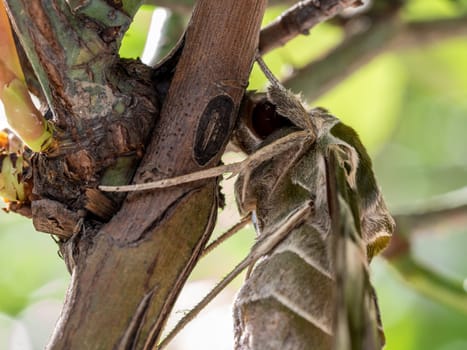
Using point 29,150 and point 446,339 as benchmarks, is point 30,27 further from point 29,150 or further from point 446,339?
point 446,339

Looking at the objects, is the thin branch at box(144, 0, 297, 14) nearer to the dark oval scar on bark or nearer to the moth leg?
the dark oval scar on bark

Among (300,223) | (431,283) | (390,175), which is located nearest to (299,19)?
(300,223)

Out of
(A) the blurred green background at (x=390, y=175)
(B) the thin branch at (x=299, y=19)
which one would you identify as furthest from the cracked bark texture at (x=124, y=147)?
(A) the blurred green background at (x=390, y=175)

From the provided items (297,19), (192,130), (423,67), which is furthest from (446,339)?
(192,130)

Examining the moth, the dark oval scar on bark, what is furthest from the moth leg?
the dark oval scar on bark

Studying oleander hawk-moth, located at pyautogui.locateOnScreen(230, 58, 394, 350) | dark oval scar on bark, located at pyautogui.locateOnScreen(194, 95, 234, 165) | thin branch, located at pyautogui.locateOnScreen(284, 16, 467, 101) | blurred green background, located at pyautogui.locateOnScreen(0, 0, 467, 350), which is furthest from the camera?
blurred green background, located at pyautogui.locateOnScreen(0, 0, 467, 350)

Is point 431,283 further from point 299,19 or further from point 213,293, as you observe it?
point 213,293
